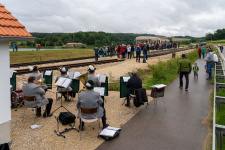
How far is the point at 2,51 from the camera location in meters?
4.59

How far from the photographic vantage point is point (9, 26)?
4.52 m

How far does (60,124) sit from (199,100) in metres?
5.98

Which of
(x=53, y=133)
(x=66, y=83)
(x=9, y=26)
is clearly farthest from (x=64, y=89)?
(x=9, y=26)

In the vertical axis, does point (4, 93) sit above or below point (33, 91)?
above

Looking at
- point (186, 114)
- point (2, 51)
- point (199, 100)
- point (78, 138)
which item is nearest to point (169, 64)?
point (199, 100)

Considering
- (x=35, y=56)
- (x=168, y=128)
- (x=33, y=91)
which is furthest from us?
(x=35, y=56)

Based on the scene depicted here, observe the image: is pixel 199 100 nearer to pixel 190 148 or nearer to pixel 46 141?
pixel 190 148

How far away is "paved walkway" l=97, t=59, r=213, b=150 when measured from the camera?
16.1 ft

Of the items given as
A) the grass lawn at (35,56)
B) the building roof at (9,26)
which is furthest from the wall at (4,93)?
the grass lawn at (35,56)

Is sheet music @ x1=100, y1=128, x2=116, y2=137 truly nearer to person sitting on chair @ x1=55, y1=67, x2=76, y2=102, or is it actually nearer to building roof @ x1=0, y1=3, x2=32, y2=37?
person sitting on chair @ x1=55, y1=67, x2=76, y2=102

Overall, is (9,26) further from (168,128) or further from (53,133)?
(168,128)

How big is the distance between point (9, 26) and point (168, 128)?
5075 millimetres

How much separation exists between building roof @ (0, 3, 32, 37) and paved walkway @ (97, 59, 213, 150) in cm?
340

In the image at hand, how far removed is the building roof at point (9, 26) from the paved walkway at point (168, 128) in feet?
11.2
